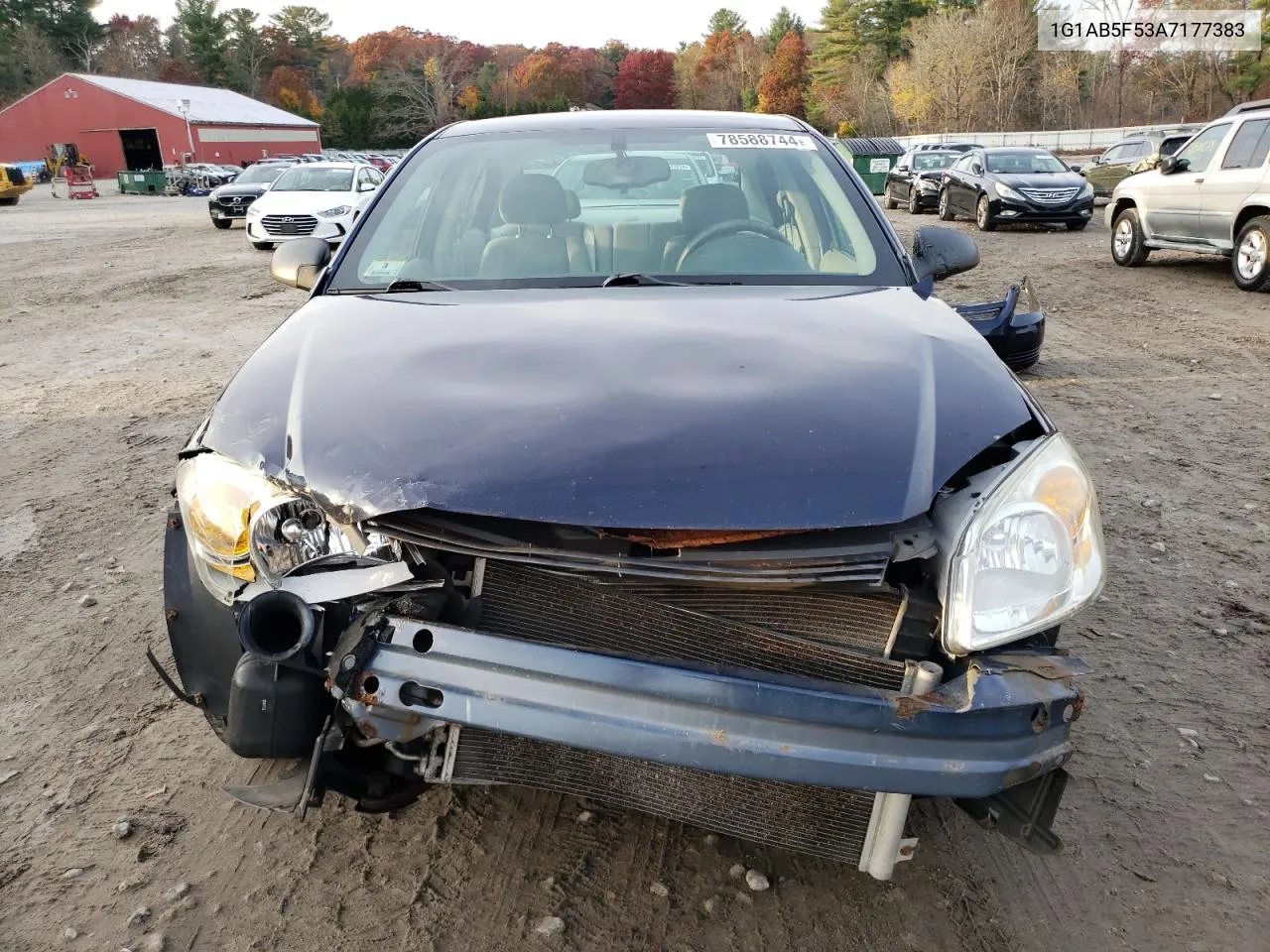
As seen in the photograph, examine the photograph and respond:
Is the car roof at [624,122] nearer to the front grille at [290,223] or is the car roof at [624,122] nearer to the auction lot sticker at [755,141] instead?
the auction lot sticker at [755,141]

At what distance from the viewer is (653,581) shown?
176cm

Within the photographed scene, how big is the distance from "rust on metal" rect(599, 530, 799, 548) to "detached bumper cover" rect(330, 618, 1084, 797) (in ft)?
0.71

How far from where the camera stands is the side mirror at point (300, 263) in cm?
335

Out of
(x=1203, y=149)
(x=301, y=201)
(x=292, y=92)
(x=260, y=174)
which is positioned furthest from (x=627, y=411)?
(x=292, y=92)

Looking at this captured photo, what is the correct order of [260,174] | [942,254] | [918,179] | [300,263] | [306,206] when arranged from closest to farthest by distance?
[942,254] < [300,263] < [306,206] < [918,179] < [260,174]

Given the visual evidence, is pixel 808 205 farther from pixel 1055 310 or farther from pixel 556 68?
pixel 556 68

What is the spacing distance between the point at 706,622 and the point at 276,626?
772 mm

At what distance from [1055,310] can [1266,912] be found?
26.7ft

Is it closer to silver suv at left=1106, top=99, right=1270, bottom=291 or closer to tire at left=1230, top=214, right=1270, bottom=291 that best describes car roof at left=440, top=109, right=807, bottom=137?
tire at left=1230, top=214, right=1270, bottom=291

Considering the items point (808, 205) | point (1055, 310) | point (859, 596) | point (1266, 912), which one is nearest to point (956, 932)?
point (1266, 912)

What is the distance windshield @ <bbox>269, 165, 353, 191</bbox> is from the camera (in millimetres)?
17094

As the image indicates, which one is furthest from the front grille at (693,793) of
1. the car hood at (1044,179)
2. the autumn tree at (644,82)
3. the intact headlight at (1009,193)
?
the autumn tree at (644,82)

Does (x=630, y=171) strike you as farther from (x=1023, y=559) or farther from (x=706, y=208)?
(x=1023, y=559)

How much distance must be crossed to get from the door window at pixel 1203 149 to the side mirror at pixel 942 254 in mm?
8953
